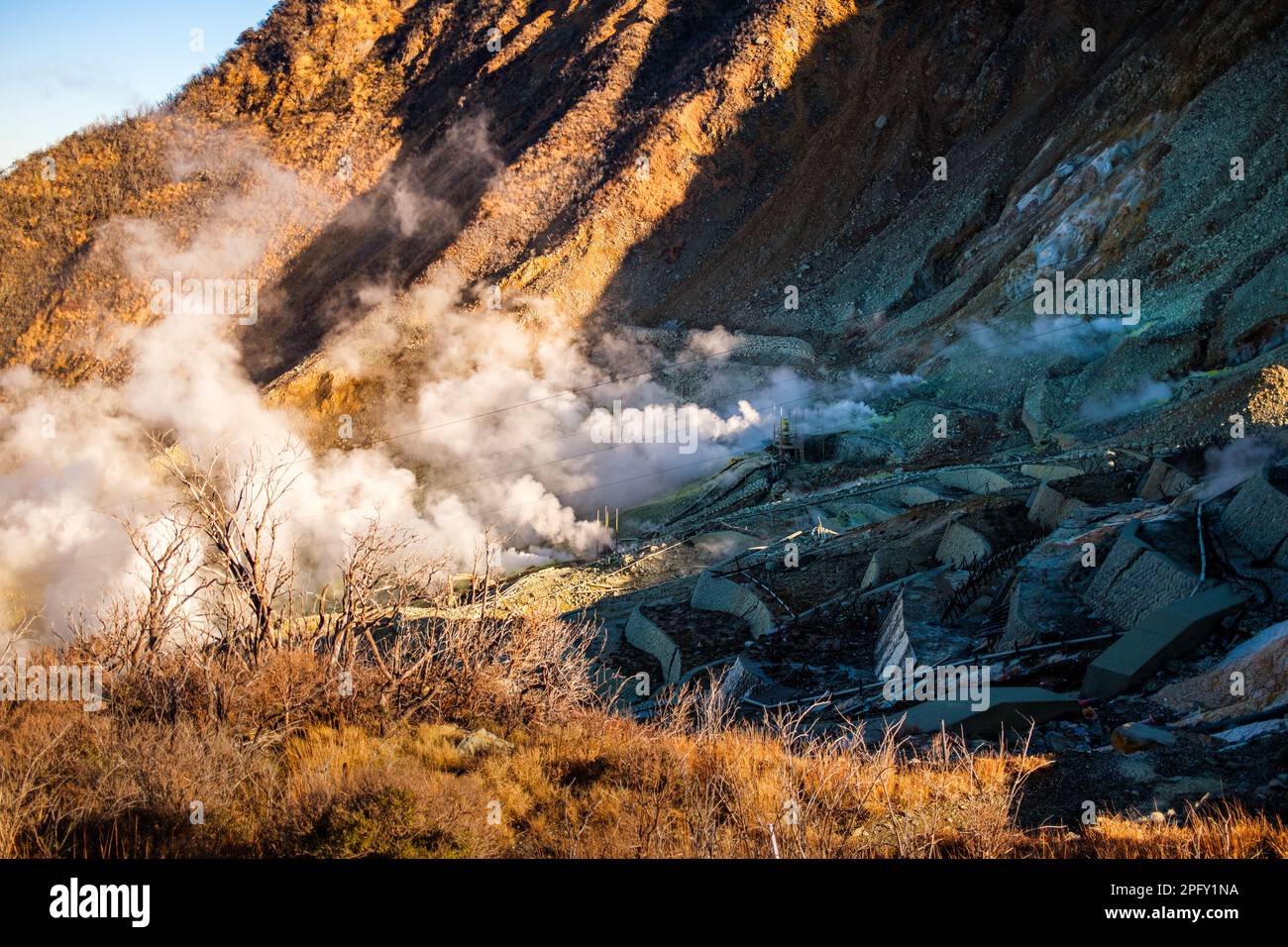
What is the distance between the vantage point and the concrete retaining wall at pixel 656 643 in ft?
46.4

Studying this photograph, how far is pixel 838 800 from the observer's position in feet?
19.8

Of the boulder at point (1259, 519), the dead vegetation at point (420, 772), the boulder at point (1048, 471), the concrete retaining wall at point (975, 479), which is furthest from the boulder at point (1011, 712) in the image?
the concrete retaining wall at point (975, 479)

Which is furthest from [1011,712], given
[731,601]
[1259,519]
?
[731,601]

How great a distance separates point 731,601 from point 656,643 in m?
1.55

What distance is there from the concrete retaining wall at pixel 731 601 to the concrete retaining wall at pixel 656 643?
1098 millimetres

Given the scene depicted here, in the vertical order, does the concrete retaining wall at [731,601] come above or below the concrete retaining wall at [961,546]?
below

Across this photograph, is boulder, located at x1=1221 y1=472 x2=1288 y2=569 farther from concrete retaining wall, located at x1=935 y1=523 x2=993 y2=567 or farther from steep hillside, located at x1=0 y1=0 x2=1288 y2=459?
→ steep hillside, located at x1=0 y1=0 x2=1288 y2=459

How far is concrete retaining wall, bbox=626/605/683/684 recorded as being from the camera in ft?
46.4

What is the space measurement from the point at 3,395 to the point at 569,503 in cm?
3158

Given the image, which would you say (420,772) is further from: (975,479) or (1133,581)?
(975,479)

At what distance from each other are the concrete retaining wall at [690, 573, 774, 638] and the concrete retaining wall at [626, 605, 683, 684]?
43.2 inches

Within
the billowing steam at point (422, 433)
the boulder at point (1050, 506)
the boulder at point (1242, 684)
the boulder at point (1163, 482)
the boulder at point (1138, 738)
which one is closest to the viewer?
the boulder at point (1138, 738)

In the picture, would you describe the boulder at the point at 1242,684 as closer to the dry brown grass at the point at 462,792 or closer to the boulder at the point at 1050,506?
the dry brown grass at the point at 462,792

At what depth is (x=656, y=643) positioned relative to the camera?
Result: 602 inches
